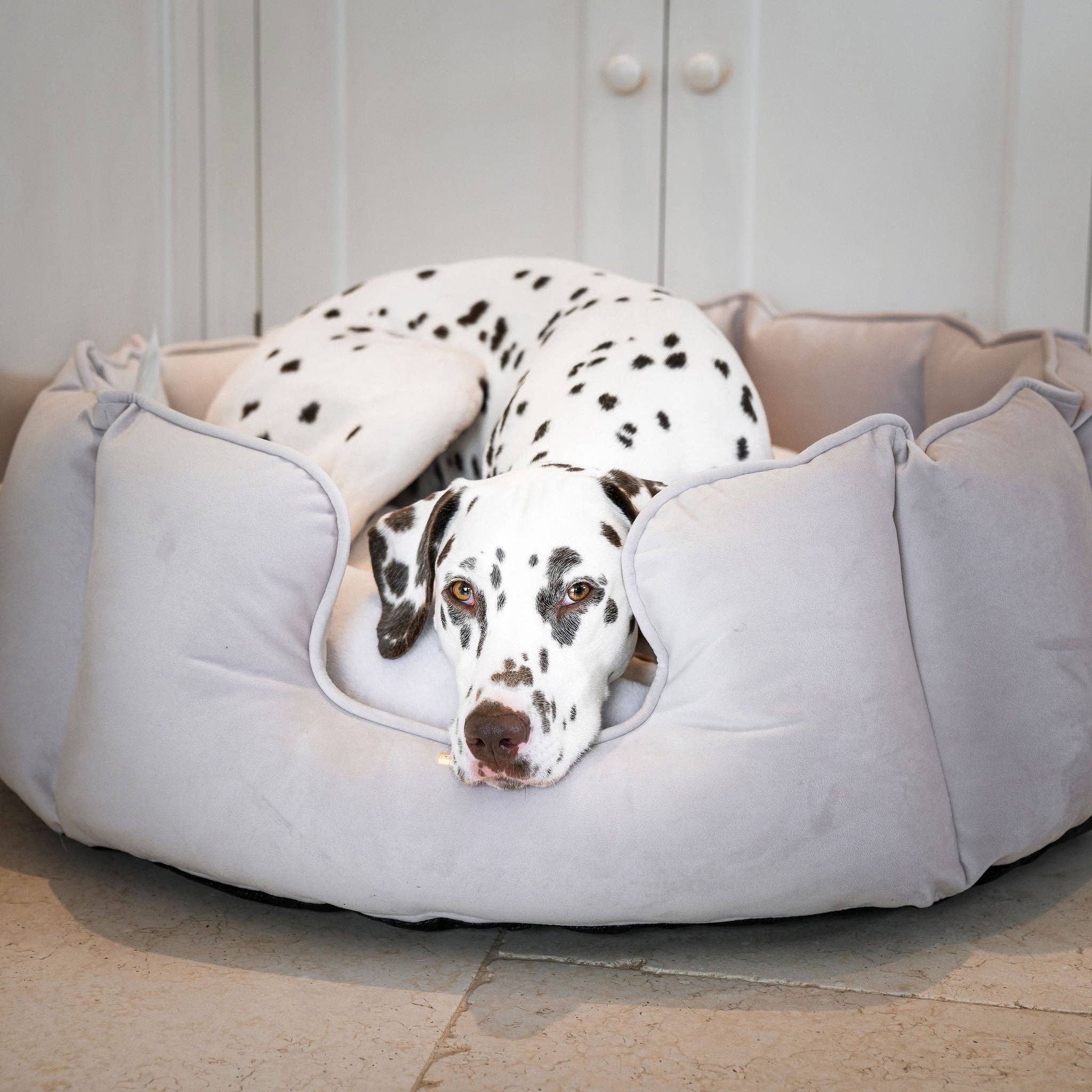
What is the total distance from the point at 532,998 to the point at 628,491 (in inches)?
30.4

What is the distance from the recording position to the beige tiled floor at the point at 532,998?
1.29m

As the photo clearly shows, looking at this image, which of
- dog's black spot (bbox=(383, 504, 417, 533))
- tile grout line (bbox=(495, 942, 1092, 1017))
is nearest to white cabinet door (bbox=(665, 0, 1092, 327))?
dog's black spot (bbox=(383, 504, 417, 533))

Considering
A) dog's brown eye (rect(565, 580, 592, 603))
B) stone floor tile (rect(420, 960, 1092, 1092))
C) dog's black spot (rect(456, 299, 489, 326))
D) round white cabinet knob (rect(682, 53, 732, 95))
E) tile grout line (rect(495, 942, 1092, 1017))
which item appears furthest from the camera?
round white cabinet knob (rect(682, 53, 732, 95))

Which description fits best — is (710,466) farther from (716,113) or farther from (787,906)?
(716,113)

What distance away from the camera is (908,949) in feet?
5.19

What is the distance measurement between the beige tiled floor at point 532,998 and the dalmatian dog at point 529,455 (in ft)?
0.96

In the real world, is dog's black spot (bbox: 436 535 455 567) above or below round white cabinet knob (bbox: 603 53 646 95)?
below

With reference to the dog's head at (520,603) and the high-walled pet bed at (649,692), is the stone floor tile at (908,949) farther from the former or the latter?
the dog's head at (520,603)

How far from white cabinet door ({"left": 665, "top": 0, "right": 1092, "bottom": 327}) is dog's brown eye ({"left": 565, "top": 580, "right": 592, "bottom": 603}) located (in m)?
2.07

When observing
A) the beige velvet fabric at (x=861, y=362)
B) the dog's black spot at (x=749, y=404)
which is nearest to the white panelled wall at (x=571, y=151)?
the beige velvet fabric at (x=861, y=362)

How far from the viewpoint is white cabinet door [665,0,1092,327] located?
10.4ft

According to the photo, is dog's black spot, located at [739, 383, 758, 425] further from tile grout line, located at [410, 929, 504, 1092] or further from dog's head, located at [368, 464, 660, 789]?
tile grout line, located at [410, 929, 504, 1092]

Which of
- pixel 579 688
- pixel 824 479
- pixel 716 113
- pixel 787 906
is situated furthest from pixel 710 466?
pixel 716 113

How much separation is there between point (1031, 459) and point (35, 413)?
1788mm
